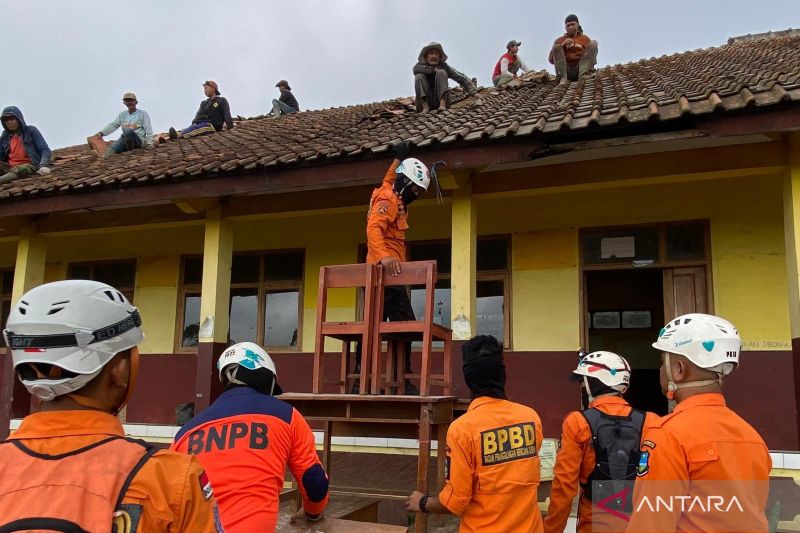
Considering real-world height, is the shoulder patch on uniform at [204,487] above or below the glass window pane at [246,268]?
below

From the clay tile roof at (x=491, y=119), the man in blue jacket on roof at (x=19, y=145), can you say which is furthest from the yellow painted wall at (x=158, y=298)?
the man in blue jacket on roof at (x=19, y=145)

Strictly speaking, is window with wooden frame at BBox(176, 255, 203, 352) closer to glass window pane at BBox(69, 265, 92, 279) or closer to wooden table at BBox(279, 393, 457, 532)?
glass window pane at BBox(69, 265, 92, 279)

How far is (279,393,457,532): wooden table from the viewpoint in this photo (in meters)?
4.20

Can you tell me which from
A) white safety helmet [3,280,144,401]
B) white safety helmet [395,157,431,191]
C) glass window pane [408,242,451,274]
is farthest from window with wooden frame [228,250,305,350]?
white safety helmet [3,280,144,401]

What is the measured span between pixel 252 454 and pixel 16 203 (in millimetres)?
6531

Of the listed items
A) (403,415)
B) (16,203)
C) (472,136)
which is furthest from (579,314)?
(16,203)

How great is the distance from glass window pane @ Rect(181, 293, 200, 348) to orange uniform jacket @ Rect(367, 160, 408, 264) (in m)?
4.59

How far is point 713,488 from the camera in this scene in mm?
2006

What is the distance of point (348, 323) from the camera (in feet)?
15.9

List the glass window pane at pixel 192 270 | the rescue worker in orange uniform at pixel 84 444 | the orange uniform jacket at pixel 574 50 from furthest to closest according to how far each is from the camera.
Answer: the orange uniform jacket at pixel 574 50, the glass window pane at pixel 192 270, the rescue worker in orange uniform at pixel 84 444

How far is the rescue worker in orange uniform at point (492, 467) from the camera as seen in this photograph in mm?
2889

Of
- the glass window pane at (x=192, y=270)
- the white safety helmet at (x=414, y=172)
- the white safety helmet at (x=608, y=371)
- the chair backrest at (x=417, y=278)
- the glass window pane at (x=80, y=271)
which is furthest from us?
the glass window pane at (x=80, y=271)

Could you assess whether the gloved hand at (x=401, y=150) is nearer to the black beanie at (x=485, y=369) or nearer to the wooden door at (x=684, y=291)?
the black beanie at (x=485, y=369)

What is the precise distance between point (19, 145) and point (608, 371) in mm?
9179
